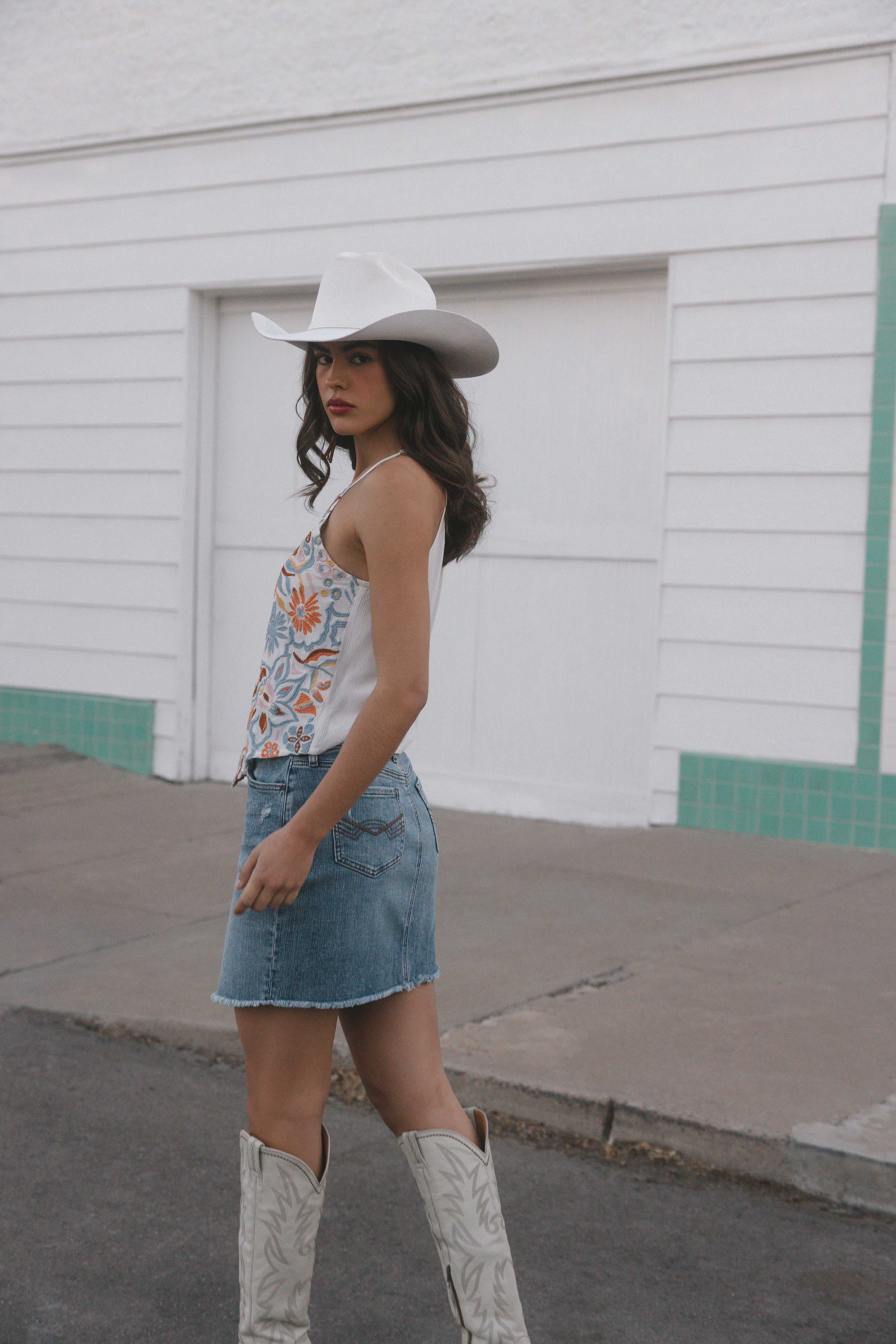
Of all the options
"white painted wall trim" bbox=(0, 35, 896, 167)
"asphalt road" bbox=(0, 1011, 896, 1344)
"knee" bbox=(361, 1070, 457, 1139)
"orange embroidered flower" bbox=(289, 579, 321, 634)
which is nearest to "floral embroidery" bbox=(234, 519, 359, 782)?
"orange embroidered flower" bbox=(289, 579, 321, 634)

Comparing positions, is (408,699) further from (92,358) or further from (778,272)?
(92,358)

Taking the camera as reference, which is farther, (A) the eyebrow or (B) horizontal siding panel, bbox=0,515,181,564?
(B) horizontal siding panel, bbox=0,515,181,564

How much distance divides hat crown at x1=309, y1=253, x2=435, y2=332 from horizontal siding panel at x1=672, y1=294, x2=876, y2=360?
196 inches

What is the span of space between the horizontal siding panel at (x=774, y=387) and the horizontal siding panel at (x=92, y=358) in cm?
321

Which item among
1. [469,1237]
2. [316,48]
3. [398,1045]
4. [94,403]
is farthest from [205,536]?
[469,1237]

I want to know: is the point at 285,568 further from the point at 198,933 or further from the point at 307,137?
the point at 307,137

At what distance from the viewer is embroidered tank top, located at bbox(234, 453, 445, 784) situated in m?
2.37

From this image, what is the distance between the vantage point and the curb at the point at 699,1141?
139 inches

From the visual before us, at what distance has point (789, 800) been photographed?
23.7ft

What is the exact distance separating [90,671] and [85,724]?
333mm

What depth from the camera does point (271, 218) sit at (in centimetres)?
867

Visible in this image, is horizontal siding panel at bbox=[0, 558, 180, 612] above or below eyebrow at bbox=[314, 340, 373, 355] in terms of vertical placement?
below

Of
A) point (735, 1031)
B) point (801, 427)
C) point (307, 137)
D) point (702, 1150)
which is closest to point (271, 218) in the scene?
point (307, 137)

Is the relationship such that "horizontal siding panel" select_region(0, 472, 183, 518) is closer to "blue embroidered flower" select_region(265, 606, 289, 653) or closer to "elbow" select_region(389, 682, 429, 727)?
"blue embroidered flower" select_region(265, 606, 289, 653)
